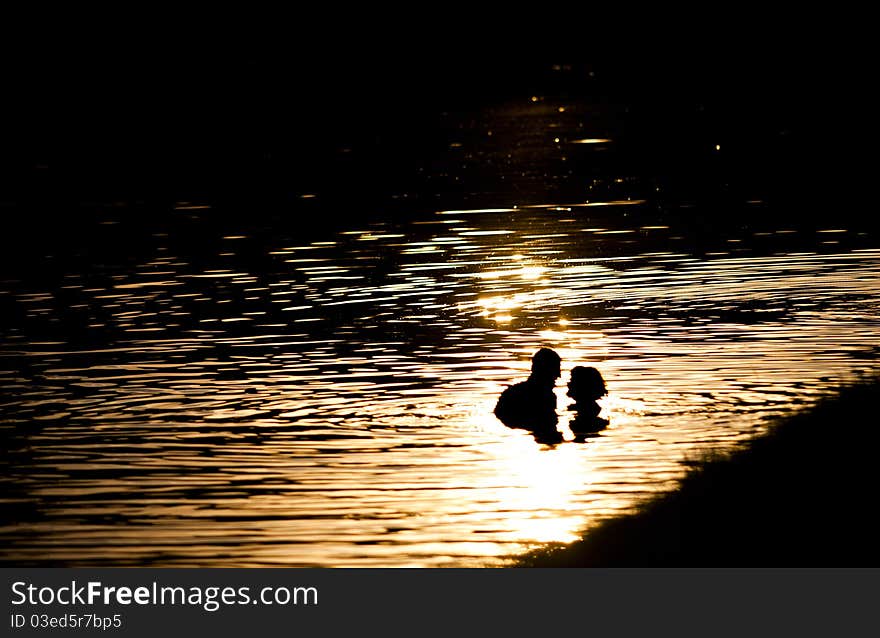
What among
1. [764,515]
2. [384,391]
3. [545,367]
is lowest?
[384,391]

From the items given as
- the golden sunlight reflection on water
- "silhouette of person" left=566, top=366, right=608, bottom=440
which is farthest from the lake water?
"silhouette of person" left=566, top=366, right=608, bottom=440

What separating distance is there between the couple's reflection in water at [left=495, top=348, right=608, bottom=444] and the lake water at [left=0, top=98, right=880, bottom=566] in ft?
0.87

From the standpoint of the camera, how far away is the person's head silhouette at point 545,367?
1872 cm

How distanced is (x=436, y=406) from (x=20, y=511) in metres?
5.25

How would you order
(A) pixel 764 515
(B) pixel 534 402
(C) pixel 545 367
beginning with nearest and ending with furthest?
(A) pixel 764 515
(B) pixel 534 402
(C) pixel 545 367

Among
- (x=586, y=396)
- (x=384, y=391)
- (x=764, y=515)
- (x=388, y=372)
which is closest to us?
(x=764, y=515)

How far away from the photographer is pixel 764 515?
43.6 ft

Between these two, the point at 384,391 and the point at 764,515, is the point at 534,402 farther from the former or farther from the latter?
the point at 764,515

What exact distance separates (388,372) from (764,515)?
8642 millimetres

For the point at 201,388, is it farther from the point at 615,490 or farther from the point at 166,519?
the point at 615,490

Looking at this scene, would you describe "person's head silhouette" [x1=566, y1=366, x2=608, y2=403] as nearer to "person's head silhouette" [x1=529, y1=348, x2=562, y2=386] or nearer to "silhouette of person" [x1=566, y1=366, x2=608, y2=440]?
"silhouette of person" [x1=566, y1=366, x2=608, y2=440]

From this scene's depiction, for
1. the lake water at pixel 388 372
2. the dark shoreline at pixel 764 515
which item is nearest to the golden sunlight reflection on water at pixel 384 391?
the lake water at pixel 388 372

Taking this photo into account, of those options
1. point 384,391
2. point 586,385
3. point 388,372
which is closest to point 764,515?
point 586,385

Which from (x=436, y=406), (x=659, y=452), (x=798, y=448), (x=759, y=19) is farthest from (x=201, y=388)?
(x=759, y=19)
